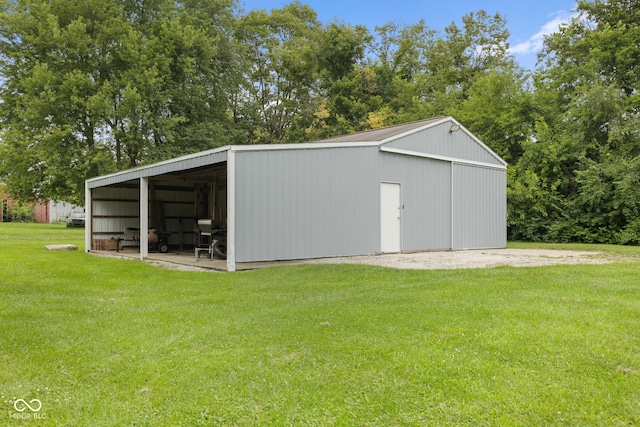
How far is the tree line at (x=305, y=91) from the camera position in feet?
56.1

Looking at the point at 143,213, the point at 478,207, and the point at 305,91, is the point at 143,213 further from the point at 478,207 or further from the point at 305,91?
the point at 305,91

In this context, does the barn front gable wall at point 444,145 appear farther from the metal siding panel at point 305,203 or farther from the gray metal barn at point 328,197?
the metal siding panel at point 305,203

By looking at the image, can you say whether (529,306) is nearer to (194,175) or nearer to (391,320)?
(391,320)

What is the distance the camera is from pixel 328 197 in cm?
938

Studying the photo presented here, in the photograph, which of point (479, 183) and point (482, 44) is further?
point (482, 44)

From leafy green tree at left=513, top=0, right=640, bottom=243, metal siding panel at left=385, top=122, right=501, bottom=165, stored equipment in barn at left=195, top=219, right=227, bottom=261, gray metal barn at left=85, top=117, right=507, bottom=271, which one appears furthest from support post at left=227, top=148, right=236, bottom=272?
leafy green tree at left=513, top=0, right=640, bottom=243

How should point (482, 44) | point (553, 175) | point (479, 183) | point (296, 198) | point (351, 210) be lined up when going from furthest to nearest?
point (482, 44) → point (553, 175) → point (479, 183) → point (351, 210) → point (296, 198)

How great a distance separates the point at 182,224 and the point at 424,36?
22.5 meters

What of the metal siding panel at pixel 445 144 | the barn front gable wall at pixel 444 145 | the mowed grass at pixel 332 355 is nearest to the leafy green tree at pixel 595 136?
the barn front gable wall at pixel 444 145

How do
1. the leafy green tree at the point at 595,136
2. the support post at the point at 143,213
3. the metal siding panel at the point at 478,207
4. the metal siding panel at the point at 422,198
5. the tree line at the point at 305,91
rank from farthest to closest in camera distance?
the tree line at the point at 305,91 → the leafy green tree at the point at 595,136 → the metal siding panel at the point at 478,207 → the support post at the point at 143,213 → the metal siding panel at the point at 422,198

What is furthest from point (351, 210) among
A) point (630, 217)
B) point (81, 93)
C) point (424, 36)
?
point (424, 36)

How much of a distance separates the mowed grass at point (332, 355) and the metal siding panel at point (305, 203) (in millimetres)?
→ 2849

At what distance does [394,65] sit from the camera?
28281mm

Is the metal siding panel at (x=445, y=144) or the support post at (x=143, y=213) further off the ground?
the metal siding panel at (x=445, y=144)
